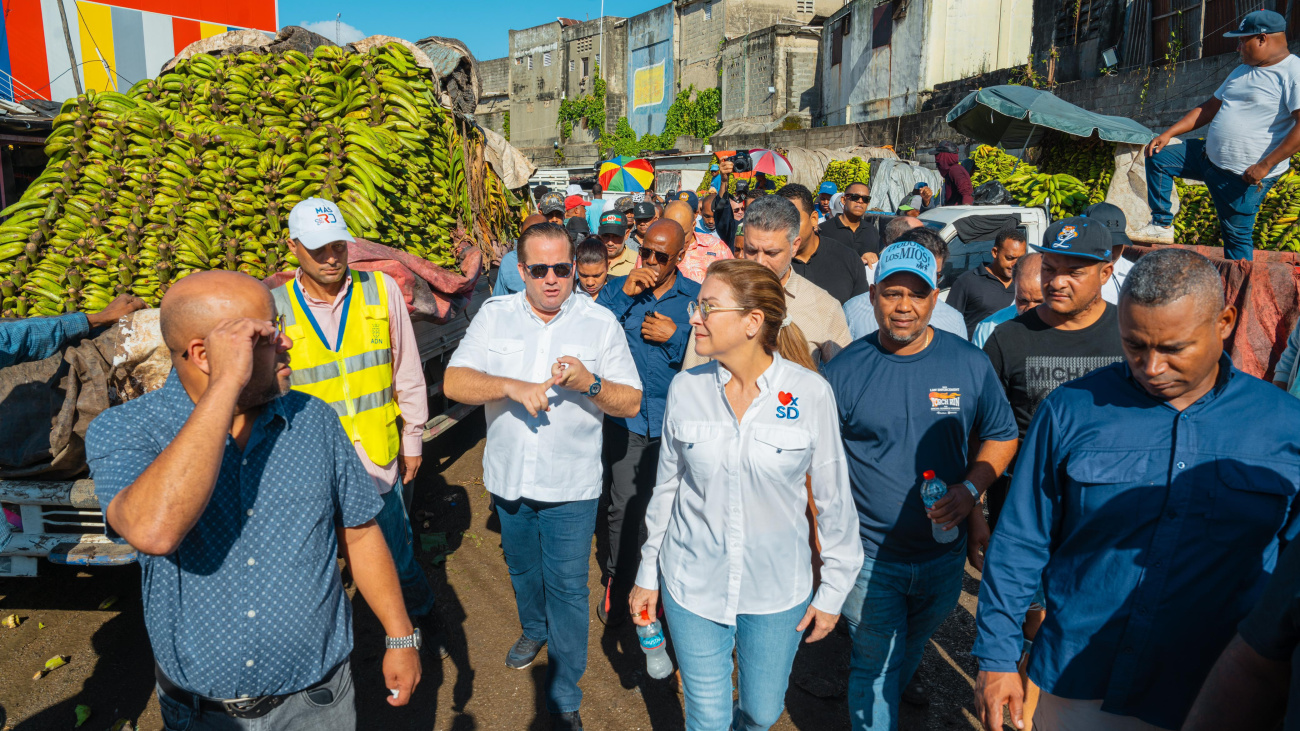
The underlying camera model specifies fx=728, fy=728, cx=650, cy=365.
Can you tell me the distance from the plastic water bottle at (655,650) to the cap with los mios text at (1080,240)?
7.77 ft

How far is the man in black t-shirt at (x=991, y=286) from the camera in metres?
5.17

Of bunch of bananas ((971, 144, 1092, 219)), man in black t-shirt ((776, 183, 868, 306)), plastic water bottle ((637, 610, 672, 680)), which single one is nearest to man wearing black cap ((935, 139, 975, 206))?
bunch of bananas ((971, 144, 1092, 219))

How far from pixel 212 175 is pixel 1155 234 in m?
7.60

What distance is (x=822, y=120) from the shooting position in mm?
32594

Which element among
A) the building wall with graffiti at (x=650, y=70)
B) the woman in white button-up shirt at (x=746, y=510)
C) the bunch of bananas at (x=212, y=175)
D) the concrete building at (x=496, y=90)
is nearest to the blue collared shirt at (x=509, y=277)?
the bunch of bananas at (x=212, y=175)

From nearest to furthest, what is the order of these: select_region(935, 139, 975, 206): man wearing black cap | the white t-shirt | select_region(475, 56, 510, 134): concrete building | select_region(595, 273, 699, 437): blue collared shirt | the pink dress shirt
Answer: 1. the pink dress shirt
2. select_region(595, 273, 699, 437): blue collared shirt
3. the white t-shirt
4. select_region(935, 139, 975, 206): man wearing black cap
5. select_region(475, 56, 510, 134): concrete building

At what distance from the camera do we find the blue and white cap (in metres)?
2.74

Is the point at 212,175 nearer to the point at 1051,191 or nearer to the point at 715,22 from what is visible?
the point at 1051,191

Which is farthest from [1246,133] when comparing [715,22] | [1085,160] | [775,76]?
[715,22]

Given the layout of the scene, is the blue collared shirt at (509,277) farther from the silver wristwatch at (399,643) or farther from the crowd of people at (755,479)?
the silver wristwatch at (399,643)

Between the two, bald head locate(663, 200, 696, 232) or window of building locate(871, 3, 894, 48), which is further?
window of building locate(871, 3, 894, 48)

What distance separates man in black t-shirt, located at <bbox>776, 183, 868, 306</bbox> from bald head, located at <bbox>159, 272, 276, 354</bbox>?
12.6 feet

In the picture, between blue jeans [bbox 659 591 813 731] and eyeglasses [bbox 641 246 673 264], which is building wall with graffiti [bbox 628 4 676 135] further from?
blue jeans [bbox 659 591 813 731]

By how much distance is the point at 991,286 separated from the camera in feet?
17.1
